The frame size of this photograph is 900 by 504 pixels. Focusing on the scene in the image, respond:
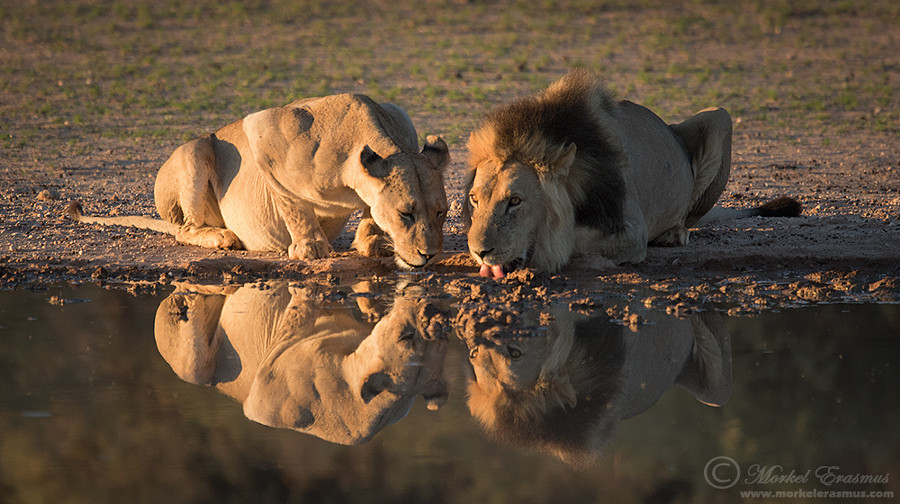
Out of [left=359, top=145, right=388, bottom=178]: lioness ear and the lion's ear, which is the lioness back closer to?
[left=359, top=145, right=388, bottom=178]: lioness ear

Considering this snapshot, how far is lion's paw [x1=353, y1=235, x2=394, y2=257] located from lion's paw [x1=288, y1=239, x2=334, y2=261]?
0.27 m

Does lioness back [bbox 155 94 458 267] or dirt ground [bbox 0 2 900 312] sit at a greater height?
lioness back [bbox 155 94 458 267]

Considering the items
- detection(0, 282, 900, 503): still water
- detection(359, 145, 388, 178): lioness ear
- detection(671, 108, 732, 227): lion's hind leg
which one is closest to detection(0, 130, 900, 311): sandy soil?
detection(671, 108, 732, 227): lion's hind leg

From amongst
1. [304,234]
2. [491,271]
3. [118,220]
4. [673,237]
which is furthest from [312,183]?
[673,237]

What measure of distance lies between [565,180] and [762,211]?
9.40 ft

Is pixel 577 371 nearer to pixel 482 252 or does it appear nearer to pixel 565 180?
pixel 482 252

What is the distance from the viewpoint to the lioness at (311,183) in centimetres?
649

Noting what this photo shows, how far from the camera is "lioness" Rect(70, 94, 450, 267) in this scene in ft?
21.3

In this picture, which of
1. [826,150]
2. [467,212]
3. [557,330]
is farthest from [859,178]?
[557,330]

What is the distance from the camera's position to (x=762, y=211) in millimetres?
8711

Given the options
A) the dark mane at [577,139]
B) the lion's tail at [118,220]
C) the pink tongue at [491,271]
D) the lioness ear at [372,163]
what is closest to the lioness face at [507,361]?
the pink tongue at [491,271]

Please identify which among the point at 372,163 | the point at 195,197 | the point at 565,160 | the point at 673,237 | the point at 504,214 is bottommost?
the point at 673,237

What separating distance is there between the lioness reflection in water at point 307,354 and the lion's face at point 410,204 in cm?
26

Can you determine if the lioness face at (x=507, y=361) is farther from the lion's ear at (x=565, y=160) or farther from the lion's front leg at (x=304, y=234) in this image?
the lion's front leg at (x=304, y=234)
